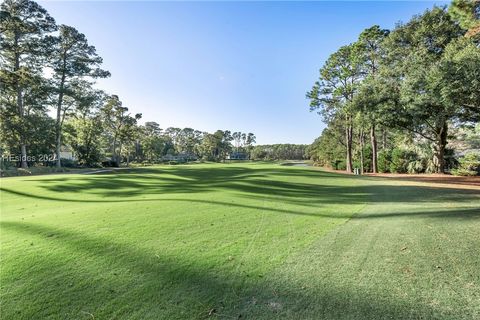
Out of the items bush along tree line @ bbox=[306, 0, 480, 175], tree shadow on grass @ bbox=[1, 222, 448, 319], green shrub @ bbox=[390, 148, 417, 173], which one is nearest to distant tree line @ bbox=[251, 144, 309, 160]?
bush along tree line @ bbox=[306, 0, 480, 175]

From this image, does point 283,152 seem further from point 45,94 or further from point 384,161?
point 45,94

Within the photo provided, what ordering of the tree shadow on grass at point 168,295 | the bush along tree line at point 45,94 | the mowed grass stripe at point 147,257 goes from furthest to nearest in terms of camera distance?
the bush along tree line at point 45,94 → the mowed grass stripe at point 147,257 → the tree shadow on grass at point 168,295

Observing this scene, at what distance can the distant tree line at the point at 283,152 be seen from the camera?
100 meters

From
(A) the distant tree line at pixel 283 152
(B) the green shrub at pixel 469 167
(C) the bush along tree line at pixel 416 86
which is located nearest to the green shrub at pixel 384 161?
(C) the bush along tree line at pixel 416 86

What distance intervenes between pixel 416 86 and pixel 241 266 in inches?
587

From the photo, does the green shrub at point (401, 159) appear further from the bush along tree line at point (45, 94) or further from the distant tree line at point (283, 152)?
the distant tree line at point (283, 152)

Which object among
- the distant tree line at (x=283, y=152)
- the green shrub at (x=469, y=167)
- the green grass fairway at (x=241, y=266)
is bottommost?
the green grass fairway at (x=241, y=266)

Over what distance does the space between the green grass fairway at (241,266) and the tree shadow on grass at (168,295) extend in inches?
0.5

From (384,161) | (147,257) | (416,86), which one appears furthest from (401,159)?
(147,257)

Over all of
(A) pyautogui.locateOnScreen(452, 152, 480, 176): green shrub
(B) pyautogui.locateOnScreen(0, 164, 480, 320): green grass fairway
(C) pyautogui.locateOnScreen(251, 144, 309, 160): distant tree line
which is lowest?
(B) pyautogui.locateOnScreen(0, 164, 480, 320): green grass fairway

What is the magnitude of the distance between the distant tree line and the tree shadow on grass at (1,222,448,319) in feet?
314

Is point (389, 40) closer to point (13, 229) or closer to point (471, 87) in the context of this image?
point (471, 87)

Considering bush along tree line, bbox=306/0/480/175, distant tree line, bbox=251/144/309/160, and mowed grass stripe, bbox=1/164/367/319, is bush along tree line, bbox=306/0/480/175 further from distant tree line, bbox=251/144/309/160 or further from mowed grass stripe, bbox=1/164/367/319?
distant tree line, bbox=251/144/309/160

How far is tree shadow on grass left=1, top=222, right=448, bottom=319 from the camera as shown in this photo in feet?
8.27
